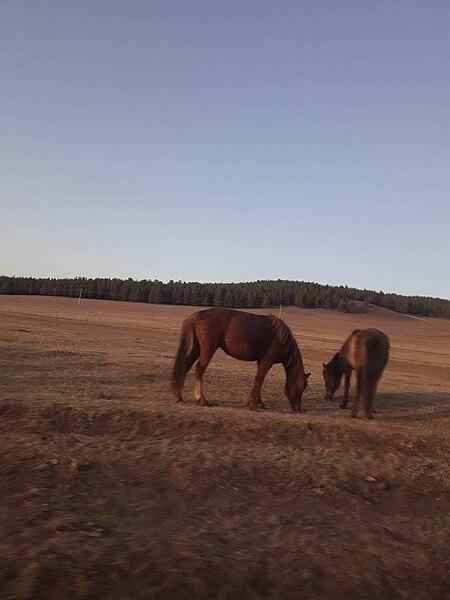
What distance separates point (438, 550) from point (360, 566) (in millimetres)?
1032

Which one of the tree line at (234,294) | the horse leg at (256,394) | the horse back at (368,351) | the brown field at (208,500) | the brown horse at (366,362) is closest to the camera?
the brown field at (208,500)

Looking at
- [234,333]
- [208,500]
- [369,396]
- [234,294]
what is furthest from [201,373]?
[234,294]

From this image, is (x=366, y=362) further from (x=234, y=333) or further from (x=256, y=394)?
(x=234, y=333)

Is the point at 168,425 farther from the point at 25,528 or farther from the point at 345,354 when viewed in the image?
the point at 345,354

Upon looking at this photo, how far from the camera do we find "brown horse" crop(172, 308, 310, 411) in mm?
9359

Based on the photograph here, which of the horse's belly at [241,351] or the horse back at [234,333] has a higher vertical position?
the horse back at [234,333]

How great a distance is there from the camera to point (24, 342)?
15.7 metres

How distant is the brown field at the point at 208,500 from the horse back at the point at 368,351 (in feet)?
4.06

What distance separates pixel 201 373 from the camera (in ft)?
30.6

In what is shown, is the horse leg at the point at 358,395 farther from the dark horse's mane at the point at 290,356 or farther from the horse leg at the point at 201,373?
the horse leg at the point at 201,373

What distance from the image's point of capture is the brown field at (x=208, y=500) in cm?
313

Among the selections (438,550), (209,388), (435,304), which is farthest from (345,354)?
(435,304)

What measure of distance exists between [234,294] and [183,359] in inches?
2396

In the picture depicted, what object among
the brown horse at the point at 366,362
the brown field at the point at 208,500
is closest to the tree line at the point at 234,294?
the brown horse at the point at 366,362
